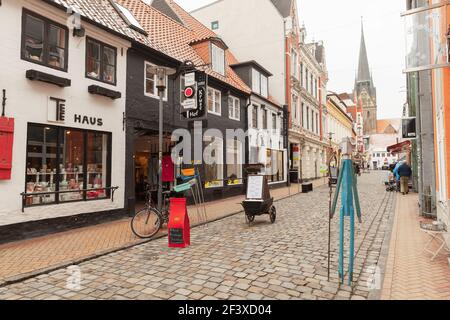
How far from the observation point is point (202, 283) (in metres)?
4.52

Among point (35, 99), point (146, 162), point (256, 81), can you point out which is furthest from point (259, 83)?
point (35, 99)

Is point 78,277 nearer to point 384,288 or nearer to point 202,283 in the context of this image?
point 202,283

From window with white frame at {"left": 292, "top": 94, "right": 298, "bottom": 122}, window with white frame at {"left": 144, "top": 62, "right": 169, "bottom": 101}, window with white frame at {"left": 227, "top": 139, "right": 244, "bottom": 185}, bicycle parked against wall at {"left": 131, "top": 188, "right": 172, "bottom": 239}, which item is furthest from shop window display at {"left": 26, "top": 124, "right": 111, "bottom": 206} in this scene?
window with white frame at {"left": 292, "top": 94, "right": 298, "bottom": 122}

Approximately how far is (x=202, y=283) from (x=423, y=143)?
8933mm

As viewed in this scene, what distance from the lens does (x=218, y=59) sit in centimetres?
1688

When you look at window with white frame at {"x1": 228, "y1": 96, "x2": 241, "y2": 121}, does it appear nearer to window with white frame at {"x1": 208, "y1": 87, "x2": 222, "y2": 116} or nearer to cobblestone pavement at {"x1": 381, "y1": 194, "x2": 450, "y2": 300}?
window with white frame at {"x1": 208, "y1": 87, "x2": 222, "y2": 116}

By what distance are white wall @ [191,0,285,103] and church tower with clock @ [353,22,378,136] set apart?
6882 cm

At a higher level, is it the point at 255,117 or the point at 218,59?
the point at 218,59

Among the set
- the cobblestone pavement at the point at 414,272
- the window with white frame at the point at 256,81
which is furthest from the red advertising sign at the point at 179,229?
the window with white frame at the point at 256,81

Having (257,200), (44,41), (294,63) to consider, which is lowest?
(257,200)

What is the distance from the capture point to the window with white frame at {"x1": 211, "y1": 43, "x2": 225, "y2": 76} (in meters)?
16.3

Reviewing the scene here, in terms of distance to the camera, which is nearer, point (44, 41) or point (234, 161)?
point (44, 41)

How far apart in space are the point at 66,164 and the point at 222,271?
622cm

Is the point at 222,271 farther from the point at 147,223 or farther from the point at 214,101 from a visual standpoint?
the point at 214,101
